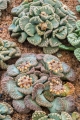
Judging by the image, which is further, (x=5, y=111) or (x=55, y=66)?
(x=55, y=66)

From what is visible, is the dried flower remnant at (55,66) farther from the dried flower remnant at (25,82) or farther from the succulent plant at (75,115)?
the succulent plant at (75,115)

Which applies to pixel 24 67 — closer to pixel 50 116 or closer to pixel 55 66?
pixel 55 66

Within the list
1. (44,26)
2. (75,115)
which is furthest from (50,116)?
(44,26)

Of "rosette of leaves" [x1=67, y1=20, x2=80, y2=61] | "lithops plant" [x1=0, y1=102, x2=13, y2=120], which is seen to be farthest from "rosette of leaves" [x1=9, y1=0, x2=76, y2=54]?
"lithops plant" [x1=0, y1=102, x2=13, y2=120]

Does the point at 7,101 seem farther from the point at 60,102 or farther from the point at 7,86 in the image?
the point at 60,102

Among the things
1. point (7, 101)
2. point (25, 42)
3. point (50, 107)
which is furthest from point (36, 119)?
point (25, 42)
